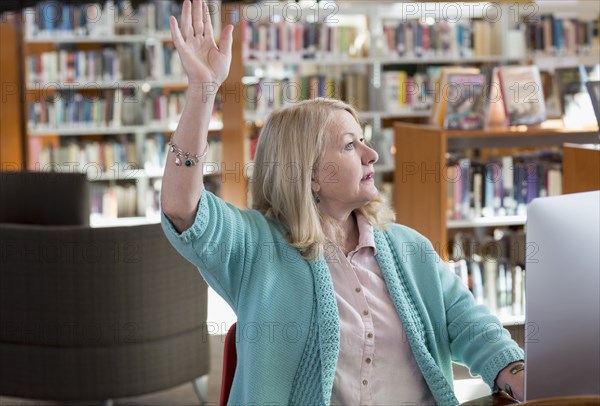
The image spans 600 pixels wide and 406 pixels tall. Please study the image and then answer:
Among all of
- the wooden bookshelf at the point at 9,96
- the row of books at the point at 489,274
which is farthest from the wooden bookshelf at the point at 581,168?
the wooden bookshelf at the point at 9,96

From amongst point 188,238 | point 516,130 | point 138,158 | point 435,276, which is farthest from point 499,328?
point 138,158

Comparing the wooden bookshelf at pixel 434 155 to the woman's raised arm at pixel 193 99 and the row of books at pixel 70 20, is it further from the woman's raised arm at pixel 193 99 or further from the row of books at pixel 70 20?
the row of books at pixel 70 20

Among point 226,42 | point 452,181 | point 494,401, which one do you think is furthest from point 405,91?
point 494,401

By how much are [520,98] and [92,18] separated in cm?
370

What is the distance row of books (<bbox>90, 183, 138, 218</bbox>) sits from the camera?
7238mm

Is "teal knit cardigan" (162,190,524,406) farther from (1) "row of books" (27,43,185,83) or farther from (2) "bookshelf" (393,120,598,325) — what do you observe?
(1) "row of books" (27,43,185,83)

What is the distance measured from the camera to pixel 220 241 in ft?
6.28

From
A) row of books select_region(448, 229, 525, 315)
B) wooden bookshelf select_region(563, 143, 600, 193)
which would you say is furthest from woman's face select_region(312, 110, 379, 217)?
row of books select_region(448, 229, 525, 315)

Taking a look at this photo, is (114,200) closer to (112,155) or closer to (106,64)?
(112,155)

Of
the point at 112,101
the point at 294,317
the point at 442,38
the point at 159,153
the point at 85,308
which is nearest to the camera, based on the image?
the point at 294,317

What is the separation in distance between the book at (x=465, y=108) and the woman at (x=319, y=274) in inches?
95.8

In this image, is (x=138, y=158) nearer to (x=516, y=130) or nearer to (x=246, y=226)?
(x=516, y=130)

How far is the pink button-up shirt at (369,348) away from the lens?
199 centimetres

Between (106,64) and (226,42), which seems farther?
(106,64)
